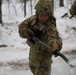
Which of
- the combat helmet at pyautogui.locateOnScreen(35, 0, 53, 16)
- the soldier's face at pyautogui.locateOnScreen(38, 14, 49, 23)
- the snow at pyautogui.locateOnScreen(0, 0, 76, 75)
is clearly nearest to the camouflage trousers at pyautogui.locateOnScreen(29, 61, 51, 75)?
the snow at pyautogui.locateOnScreen(0, 0, 76, 75)

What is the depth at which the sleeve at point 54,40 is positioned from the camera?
391cm

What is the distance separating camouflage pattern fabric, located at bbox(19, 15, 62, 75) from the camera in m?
4.35

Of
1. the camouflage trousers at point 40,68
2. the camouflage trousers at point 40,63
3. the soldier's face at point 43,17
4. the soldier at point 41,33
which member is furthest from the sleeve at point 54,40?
the camouflage trousers at point 40,68

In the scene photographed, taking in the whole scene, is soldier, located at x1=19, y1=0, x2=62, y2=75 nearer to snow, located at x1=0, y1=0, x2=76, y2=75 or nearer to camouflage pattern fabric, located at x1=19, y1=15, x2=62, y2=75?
camouflage pattern fabric, located at x1=19, y1=15, x2=62, y2=75

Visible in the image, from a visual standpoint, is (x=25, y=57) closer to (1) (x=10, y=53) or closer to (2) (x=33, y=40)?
(1) (x=10, y=53)

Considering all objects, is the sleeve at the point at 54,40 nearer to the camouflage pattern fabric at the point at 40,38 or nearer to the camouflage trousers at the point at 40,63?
the camouflage pattern fabric at the point at 40,38

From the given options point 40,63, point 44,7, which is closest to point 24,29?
point 44,7

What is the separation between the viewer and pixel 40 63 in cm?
480

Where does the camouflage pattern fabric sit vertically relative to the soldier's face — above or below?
below

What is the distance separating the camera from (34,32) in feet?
14.9

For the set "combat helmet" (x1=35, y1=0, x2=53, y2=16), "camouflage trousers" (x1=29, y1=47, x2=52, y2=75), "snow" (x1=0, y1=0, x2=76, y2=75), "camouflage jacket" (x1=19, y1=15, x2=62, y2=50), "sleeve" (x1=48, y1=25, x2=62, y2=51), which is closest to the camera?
"sleeve" (x1=48, y1=25, x2=62, y2=51)

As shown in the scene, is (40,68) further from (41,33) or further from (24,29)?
(24,29)

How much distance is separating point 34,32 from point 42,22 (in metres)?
0.22

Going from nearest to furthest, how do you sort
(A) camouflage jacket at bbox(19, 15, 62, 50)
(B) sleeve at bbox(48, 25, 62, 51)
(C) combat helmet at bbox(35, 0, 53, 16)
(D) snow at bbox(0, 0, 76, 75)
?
1. (B) sleeve at bbox(48, 25, 62, 51)
2. (C) combat helmet at bbox(35, 0, 53, 16)
3. (A) camouflage jacket at bbox(19, 15, 62, 50)
4. (D) snow at bbox(0, 0, 76, 75)
